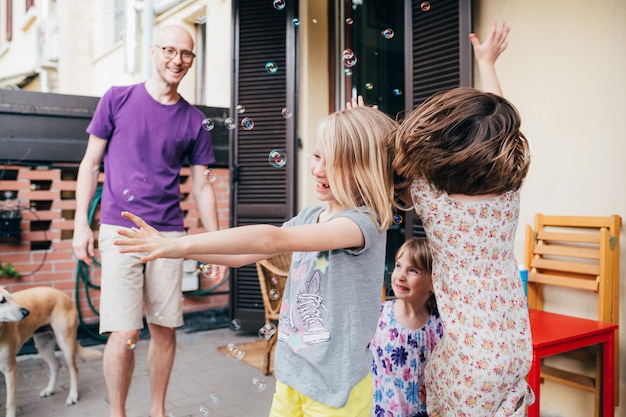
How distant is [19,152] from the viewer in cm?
465

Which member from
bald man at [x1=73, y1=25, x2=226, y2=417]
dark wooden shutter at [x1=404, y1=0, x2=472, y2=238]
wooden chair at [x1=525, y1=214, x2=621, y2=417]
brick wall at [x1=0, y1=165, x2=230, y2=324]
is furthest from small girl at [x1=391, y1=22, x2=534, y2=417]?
brick wall at [x1=0, y1=165, x2=230, y2=324]

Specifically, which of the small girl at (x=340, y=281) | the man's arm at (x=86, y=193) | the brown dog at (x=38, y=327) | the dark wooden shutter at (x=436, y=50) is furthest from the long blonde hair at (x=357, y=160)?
the brown dog at (x=38, y=327)

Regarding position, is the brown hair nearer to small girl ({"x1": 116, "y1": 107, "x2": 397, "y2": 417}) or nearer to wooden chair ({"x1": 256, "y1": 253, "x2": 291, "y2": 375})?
small girl ({"x1": 116, "y1": 107, "x2": 397, "y2": 417})

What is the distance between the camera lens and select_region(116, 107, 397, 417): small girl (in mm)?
1463

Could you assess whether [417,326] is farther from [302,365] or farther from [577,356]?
[577,356]

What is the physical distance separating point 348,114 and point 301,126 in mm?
3765

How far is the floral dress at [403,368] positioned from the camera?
6.34 ft

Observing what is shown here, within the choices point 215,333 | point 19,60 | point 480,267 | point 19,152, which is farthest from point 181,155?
point 19,60

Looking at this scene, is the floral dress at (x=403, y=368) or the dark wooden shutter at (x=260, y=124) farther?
the dark wooden shutter at (x=260, y=124)

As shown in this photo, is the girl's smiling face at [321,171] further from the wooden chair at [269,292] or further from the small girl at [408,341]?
the wooden chair at [269,292]

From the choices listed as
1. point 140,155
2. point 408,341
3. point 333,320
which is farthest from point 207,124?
point 333,320

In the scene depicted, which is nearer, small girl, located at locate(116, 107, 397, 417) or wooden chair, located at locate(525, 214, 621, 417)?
small girl, located at locate(116, 107, 397, 417)

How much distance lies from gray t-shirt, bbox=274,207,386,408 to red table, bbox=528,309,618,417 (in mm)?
1016

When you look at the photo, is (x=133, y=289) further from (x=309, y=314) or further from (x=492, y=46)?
(x=492, y=46)
